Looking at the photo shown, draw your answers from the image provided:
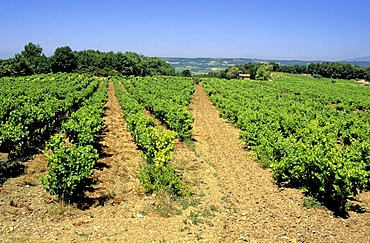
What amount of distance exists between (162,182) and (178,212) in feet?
5.47

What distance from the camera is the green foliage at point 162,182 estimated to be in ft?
38.0

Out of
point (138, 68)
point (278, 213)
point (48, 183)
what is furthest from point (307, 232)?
point (138, 68)

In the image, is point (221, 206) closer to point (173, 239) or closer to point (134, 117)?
point (173, 239)

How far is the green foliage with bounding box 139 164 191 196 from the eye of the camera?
38.0ft

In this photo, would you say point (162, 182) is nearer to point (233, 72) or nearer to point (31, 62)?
point (31, 62)

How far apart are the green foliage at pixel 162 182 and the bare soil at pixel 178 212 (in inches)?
12.9

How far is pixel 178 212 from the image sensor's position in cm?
1034

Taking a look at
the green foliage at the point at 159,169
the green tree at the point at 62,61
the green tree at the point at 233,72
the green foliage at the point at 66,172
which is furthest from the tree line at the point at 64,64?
the green foliage at the point at 66,172

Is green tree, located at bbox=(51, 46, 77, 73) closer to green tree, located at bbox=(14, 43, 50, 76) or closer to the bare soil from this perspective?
green tree, located at bbox=(14, 43, 50, 76)

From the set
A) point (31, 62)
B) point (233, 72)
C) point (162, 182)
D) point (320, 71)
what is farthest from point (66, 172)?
point (320, 71)

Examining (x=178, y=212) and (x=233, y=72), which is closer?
(x=178, y=212)

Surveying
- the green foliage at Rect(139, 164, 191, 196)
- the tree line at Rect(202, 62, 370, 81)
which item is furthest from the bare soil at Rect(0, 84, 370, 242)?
the tree line at Rect(202, 62, 370, 81)

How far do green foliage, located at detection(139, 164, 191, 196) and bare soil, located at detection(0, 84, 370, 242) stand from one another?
329 mm

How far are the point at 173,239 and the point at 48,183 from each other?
15.1 ft
